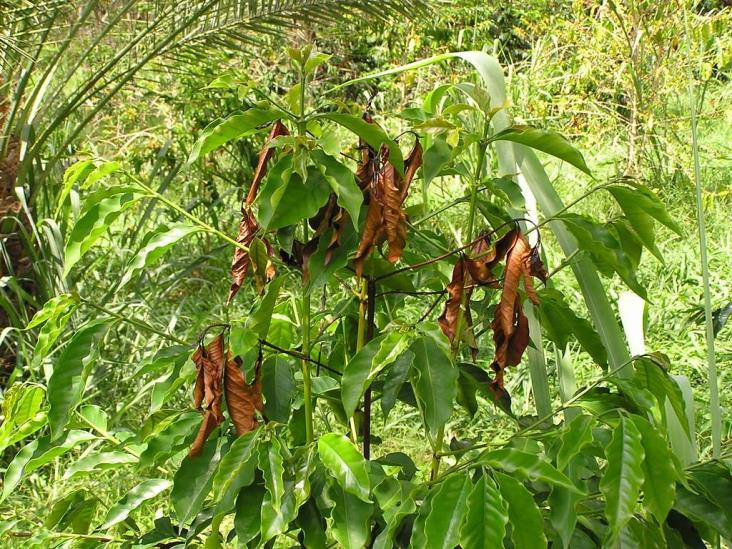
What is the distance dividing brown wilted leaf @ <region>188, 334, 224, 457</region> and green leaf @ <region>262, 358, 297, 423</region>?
0.18 meters

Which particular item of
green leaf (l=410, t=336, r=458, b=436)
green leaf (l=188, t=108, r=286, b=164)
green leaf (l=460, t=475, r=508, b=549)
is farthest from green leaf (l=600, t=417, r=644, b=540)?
green leaf (l=188, t=108, r=286, b=164)

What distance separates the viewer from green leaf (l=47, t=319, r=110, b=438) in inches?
47.6

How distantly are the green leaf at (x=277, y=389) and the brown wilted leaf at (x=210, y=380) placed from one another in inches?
7.0

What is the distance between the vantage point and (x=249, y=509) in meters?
1.15

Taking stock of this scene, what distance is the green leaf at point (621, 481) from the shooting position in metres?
0.96

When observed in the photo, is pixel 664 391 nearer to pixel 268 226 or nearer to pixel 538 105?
pixel 268 226

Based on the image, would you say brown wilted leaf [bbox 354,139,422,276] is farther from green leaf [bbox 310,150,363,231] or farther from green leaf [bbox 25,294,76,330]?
green leaf [bbox 25,294,76,330]

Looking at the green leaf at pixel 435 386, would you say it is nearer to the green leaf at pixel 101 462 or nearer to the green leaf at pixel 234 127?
the green leaf at pixel 234 127

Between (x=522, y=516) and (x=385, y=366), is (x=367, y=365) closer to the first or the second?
(x=385, y=366)

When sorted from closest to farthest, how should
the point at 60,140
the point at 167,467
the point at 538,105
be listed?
the point at 167,467 → the point at 60,140 → the point at 538,105

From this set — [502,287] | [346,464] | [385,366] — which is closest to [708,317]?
[502,287]

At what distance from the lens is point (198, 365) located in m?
1.10

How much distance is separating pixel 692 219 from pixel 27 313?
307 cm

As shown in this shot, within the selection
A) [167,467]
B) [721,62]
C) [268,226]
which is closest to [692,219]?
[721,62]
